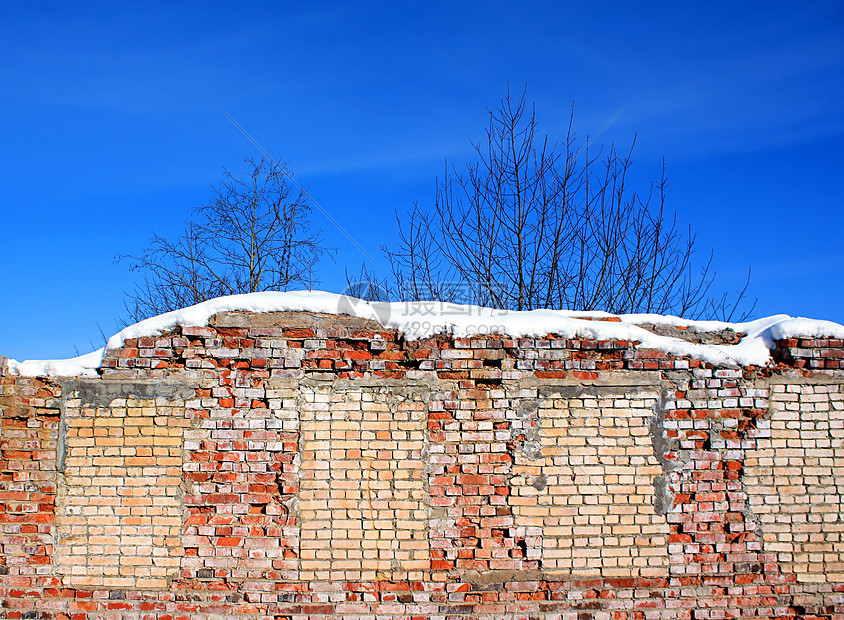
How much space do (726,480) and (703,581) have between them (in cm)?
78

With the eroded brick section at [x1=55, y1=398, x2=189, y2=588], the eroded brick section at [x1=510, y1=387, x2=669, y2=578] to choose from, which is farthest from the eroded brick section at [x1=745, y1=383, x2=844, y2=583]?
the eroded brick section at [x1=55, y1=398, x2=189, y2=588]

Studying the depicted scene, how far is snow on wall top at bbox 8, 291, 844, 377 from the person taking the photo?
4.32 metres

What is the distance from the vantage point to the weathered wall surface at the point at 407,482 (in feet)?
13.6

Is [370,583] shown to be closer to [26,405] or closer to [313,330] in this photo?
[313,330]

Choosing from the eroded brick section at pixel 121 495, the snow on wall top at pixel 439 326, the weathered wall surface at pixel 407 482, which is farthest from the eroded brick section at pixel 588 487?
the eroded brick section at pixel 121 495

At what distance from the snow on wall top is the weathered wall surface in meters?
0.09

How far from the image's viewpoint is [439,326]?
438cm

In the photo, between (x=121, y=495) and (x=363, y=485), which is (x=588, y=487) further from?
(x=121, y=495)

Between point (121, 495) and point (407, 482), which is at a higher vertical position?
point (407, 482)

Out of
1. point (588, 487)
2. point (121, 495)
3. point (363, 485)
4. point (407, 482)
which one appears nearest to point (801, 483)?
point (588, 487)

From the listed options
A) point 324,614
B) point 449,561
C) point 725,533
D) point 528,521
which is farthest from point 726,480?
point 324,614

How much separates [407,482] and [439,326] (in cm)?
121

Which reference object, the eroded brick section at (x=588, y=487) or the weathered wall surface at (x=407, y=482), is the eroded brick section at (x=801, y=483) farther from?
the eroded brick section at (x=588, y=487)

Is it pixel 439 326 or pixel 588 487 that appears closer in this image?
pixel 588 487
